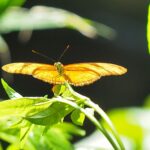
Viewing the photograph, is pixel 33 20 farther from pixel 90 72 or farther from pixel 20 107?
pixel 20 107

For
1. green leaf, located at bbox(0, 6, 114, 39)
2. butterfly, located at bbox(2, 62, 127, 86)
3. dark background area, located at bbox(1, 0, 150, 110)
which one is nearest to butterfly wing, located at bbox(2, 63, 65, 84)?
butterfly, located at bbox(2, 62, 127, 86)

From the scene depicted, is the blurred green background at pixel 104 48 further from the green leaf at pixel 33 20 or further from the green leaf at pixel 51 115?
the green leaf at pixel 51 115

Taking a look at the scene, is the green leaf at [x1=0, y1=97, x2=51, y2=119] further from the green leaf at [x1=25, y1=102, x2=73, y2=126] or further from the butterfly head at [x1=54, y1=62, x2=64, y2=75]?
the butterfly head at [x1=54, y1=62, x2=64, y2=75]

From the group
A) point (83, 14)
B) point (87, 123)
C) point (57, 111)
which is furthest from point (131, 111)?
point (83, 14)

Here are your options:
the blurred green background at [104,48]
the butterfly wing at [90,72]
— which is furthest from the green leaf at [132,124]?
the blurred green background at [104,48]

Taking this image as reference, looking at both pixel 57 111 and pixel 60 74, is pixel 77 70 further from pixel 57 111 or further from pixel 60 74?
pixel 57 111

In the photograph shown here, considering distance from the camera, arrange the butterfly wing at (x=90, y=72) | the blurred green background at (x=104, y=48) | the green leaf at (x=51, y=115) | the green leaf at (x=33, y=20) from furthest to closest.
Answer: the blurred green background at (x=104, y=48) < the green leaf at (x=33, y=20) < the butterfly wing at (x=90, y=72) < the green leaf at (x=51, y=115)

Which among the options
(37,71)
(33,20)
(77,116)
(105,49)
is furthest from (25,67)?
(105,49)
